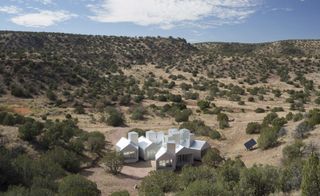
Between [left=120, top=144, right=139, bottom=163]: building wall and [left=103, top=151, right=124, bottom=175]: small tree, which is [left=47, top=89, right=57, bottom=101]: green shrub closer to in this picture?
[left=120, top=144, right=139, bottom=163]: building wall

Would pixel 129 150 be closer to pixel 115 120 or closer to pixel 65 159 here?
pixel 65 159

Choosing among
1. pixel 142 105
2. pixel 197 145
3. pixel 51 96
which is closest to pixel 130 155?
pixel 197 145

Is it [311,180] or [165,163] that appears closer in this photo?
[311,180]

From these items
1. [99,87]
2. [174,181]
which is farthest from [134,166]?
[99,87]

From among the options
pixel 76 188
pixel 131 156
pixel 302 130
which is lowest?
pixel 131 156

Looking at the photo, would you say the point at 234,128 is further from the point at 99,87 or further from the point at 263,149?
the point at 99,87

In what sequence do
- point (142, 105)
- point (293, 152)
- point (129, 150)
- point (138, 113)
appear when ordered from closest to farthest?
point (293, 152)
point (129, 150)
point (138, 113)
point (142, 105)

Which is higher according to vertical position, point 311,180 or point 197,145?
point 311,180

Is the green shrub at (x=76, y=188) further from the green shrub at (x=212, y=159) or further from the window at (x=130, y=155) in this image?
the green shrub at (x=212, y=159)
